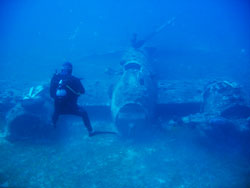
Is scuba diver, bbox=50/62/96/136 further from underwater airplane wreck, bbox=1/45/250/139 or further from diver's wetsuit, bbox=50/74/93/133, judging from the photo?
underwater airplane wreck, bbox=1/45/250/139

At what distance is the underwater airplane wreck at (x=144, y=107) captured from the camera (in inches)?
382

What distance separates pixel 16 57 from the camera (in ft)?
103

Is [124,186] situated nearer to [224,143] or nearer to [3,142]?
[224,143]

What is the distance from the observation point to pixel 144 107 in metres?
9.84

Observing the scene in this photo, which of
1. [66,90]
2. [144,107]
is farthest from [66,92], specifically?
[144,107]

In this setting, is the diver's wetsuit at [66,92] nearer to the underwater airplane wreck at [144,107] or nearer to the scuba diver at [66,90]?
the scuba diver at [66,90]

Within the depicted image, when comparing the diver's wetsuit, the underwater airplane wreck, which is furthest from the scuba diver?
the underwater airplane wreck

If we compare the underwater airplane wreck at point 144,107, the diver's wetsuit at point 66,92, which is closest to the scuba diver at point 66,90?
the diver's wetsuit at point 66,92

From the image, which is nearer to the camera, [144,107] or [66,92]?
[66,92]

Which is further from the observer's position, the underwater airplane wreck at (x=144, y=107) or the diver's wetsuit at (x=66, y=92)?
the underwater airplane wreck at (x=144, y=107)

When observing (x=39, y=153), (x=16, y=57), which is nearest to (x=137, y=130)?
(x=39, y=153)

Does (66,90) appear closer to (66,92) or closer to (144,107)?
(66,92)

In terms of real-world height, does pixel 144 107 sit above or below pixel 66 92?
above

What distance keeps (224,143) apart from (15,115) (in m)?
9.46
